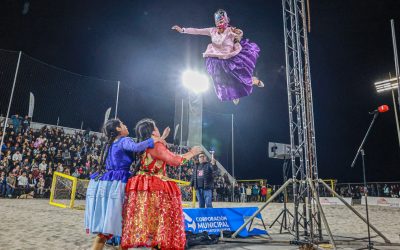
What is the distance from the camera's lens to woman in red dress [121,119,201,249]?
2943 millimetres

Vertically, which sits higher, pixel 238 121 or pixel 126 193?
pixel 238 121

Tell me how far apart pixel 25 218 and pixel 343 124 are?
21.5 meters

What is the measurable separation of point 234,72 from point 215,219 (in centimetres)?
272

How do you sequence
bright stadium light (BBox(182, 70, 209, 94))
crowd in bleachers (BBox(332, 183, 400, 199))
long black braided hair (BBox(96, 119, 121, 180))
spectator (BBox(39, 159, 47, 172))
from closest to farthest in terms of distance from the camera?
long black braided hair (BBox(96, 119, 121, 180))
spectator (BBox(39, 159, 47, 172))
bright stadium light (BBox(182, 70, 209, 94))
crowd in bleachers (BBox(332, 183, 400, 199))

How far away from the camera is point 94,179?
312 centimetres

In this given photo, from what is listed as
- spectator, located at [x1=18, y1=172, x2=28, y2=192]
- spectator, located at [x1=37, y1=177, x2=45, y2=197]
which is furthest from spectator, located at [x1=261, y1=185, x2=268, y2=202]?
spectator, located at [x1=18, y1=172, x2=28, y2=192]

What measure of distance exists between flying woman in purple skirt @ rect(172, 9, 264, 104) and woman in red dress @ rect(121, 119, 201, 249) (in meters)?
2.63

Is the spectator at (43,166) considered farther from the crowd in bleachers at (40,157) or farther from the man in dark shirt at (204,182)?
the man in dark shirt at (204,182)

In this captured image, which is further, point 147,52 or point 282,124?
point 282,124

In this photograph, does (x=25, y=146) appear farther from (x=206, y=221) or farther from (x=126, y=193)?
(x=126, y=193)

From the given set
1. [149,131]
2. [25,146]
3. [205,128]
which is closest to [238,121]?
[205,128]

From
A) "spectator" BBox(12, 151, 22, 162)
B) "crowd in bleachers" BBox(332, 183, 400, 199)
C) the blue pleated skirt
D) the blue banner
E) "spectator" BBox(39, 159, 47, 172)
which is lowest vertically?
the blue banner

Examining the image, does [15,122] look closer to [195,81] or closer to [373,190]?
[195,81]

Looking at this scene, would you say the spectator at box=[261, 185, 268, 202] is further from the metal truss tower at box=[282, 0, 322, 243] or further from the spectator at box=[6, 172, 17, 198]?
the metal truss tower at box=[282, 0, 322, 243]
